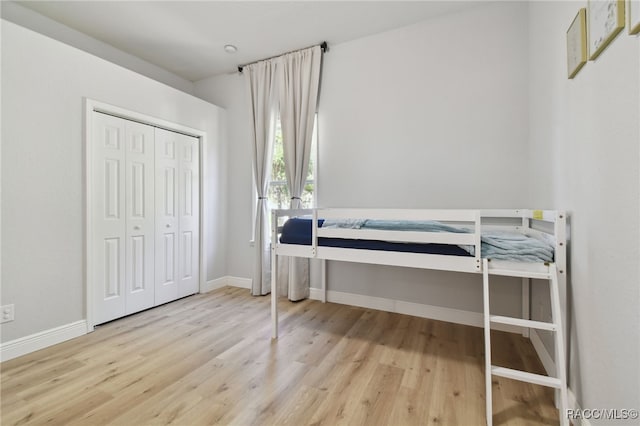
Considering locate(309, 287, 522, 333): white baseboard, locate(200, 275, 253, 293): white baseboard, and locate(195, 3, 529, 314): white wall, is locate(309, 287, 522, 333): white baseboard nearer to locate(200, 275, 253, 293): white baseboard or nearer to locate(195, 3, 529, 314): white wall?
locate(195, 3, 529, 314): white wall

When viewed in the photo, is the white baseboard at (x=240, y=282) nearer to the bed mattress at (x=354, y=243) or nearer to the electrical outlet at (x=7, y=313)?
the bed mattress at (x=354, y=243)

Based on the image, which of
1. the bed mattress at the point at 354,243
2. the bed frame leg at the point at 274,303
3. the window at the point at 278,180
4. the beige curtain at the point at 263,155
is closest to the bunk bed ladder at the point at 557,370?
the bed mattress at the point at 354,243

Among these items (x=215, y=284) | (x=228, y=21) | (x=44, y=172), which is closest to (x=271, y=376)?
(x=215, y=284)

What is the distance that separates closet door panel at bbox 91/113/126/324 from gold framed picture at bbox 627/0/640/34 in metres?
3.19

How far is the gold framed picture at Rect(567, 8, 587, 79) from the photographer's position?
120 cm

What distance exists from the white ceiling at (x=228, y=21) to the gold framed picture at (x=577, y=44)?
1337 mm

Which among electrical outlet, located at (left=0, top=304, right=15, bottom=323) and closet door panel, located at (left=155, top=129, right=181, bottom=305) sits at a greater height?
closet door panel, located at (left=155, top=129, right=181, bottom=305)

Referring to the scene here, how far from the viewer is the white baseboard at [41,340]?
72.7 inches

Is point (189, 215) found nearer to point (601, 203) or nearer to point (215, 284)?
point (215, 284)

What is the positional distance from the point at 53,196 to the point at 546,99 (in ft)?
11.5

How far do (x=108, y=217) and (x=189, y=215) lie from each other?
0.84 m

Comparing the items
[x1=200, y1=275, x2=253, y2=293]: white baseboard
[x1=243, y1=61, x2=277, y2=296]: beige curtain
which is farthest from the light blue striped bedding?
[x1=200, y1=275, x2=253, y2=293]: white baseboard

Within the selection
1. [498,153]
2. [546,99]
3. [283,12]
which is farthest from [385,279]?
[283,12]

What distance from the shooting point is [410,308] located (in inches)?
103
